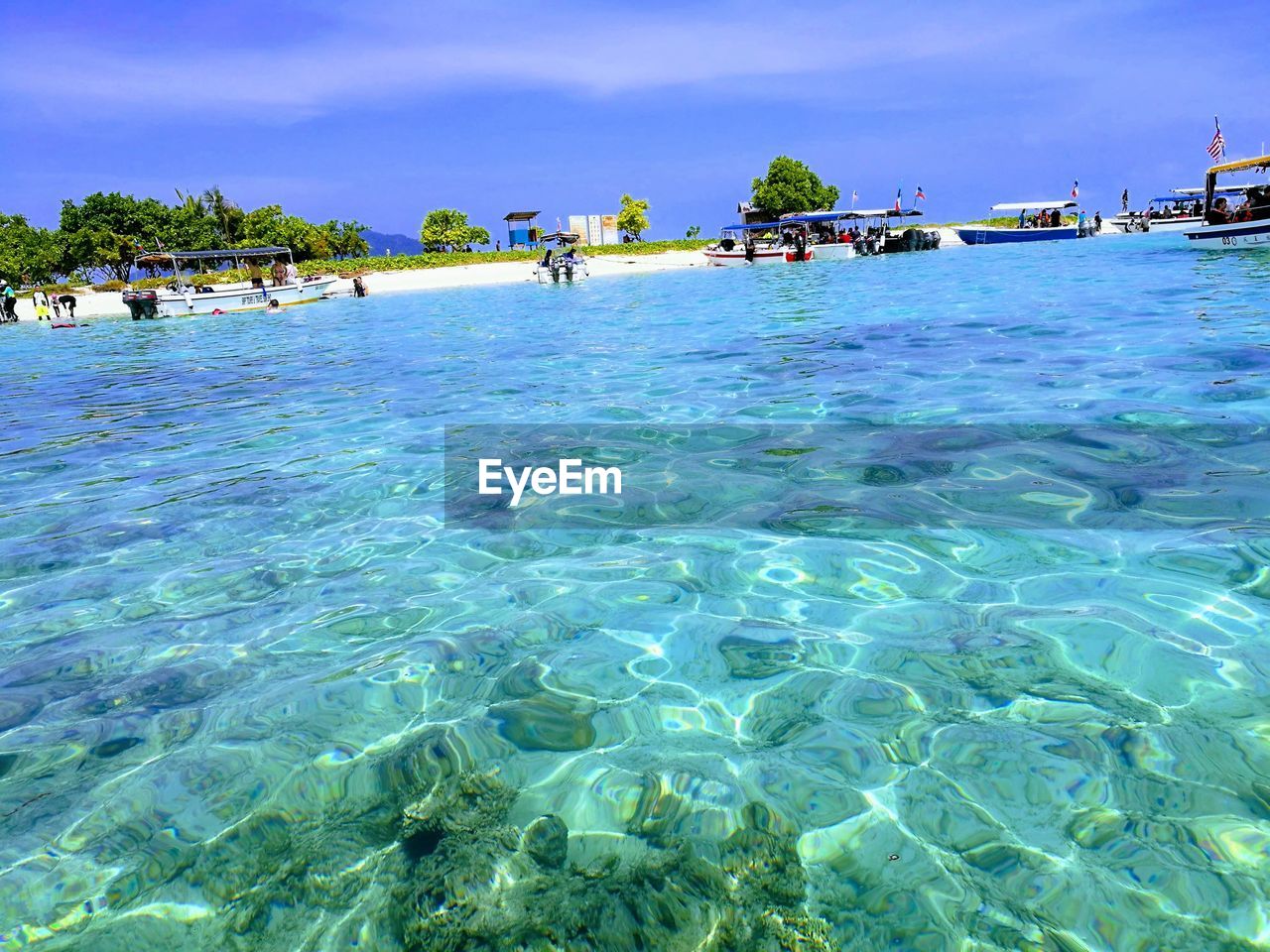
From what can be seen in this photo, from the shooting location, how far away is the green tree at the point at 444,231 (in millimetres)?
66119

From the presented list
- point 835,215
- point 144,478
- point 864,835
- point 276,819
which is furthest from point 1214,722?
point 835,215

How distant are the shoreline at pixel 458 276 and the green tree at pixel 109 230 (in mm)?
6209

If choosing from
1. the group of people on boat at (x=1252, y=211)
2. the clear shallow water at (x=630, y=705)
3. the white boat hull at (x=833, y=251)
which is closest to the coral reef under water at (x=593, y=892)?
the clear shallow water at (x=630, y=705)

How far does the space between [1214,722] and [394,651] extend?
2988 millimetres

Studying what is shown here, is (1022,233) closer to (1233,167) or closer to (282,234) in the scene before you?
(1233,167)

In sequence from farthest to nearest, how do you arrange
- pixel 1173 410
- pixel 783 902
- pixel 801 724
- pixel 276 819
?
pixel 1173 410
pixel 801 724
pixel 276 819
pixel 783 902

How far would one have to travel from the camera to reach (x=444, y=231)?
67688mm

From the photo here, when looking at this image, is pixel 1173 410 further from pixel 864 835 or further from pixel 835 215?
pixel 835 215

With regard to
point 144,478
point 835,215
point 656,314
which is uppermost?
point 835,215

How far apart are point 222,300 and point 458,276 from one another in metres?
21.4

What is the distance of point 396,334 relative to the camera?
62.3 ft

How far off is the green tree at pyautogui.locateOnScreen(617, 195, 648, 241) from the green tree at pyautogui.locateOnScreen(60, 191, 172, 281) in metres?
38.7

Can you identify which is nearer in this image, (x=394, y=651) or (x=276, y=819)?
(x=276, y=819)

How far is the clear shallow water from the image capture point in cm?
203
